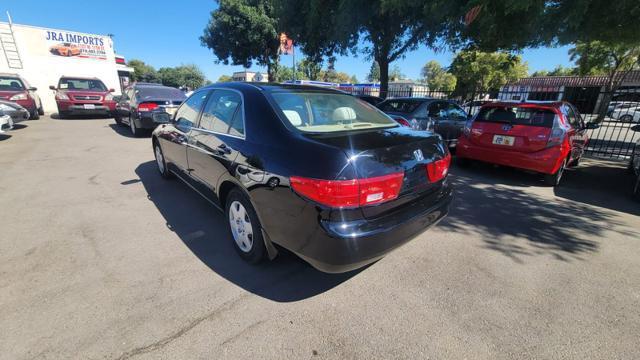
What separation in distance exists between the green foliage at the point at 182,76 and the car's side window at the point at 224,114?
253 feet

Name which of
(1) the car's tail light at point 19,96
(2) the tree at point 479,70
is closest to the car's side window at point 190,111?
(1) the car's tail light at point 19,96

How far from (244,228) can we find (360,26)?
10.2m

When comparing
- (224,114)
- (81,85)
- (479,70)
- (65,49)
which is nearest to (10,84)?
(81,85)

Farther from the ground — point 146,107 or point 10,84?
point 10,84

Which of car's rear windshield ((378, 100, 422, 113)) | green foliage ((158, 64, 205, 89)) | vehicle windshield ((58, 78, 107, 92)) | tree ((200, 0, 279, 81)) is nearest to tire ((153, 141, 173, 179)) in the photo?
car's rear windshield ((378, 100, 422, 113))

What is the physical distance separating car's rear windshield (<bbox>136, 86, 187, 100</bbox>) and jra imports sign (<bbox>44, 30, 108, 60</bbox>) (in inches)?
553

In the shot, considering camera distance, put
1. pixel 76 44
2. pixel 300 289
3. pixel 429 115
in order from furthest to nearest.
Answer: pixel 76 44, pixel 429 115, pixel 300 289

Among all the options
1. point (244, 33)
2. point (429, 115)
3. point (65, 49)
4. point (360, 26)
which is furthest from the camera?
point (244, 33)

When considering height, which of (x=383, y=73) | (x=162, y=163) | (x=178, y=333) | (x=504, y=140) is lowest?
(x=178, y=333)

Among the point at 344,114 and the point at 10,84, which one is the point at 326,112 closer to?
the point at 344,114

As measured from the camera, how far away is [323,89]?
3287 mm

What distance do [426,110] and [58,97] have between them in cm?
1418

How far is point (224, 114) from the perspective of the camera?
2.99m

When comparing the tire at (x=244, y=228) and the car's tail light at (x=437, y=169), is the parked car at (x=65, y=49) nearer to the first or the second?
the tire at (x=244, y=228)
